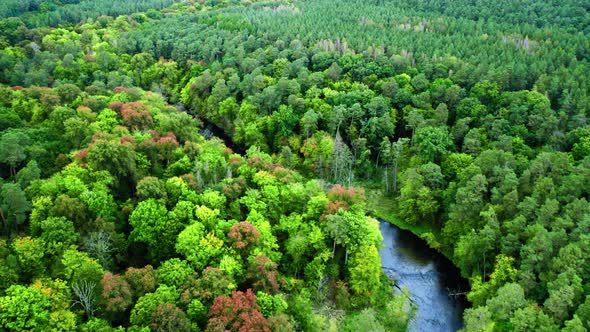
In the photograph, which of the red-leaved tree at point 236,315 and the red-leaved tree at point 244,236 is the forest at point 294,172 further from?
the red-leaved tree at point 244,236

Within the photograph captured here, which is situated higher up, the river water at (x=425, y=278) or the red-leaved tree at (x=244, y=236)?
the red-leaved tree at (x=244, y=236)

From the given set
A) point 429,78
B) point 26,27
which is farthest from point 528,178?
point 26,27

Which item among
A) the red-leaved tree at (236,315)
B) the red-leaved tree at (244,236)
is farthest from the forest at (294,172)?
the red-leaved tree at (244,236)

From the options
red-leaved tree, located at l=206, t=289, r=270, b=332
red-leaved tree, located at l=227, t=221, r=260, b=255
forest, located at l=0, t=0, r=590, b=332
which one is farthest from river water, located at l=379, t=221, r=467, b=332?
red-leaved tree, located at l=206, t=289, r=270, b=332

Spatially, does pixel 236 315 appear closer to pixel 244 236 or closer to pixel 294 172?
pixel 244 236

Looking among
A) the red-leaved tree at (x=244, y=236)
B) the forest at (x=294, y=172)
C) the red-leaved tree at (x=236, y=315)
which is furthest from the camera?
the red-leaved tree at (x=244, y=236)

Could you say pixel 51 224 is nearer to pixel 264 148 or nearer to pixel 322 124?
pixel 264 148
